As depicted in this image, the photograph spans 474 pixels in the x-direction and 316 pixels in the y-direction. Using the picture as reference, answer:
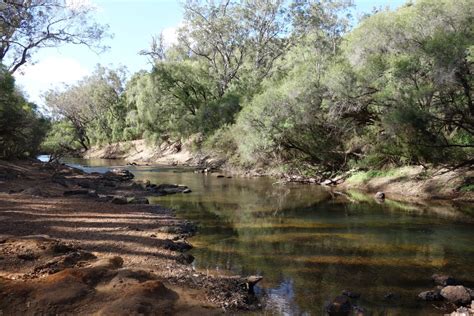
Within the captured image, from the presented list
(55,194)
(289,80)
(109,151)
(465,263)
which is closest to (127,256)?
(465,263)

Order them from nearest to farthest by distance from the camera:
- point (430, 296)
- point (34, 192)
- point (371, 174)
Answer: point (430, 296) < point (34, 192) < point (371, 174)

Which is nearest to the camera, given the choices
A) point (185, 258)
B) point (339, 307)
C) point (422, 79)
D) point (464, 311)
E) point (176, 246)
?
point (464, 311)

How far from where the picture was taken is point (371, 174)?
26.2 m

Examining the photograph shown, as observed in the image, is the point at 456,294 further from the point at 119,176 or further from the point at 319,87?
the point at 119,176

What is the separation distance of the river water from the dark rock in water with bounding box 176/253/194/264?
9.3 inches

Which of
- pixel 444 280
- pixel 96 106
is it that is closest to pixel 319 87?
pixel 444 280

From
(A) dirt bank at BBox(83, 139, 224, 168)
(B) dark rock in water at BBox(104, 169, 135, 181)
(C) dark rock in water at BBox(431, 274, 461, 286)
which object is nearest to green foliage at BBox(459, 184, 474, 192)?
(C) dark rock in water at BBox(431, 274, 461, 286)

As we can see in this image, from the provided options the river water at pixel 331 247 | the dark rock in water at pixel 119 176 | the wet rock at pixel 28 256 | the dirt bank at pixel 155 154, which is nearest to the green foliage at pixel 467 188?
the river water at pixel 331 247

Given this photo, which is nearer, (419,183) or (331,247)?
(331,247)

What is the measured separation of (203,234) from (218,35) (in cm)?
3717

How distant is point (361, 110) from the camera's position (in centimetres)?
2547

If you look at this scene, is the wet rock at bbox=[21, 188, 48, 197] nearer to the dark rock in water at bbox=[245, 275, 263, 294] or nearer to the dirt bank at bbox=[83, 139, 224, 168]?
the dark rock in water at bbox=[245, 275, 263, 294]

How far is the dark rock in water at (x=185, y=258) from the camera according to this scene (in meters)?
10.5

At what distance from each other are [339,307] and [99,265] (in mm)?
4499
